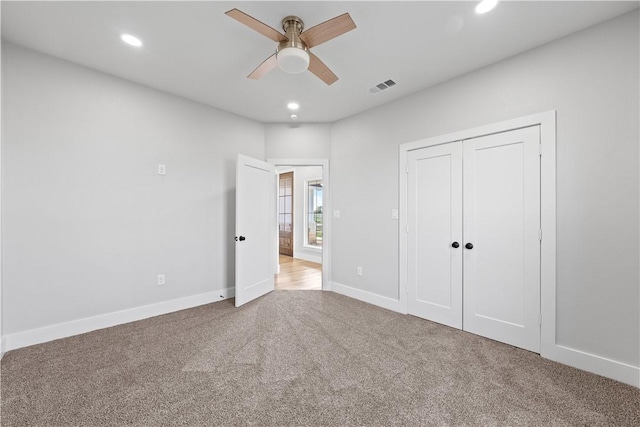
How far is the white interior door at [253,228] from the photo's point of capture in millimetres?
3459

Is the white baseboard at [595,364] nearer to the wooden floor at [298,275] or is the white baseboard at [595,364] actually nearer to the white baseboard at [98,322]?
the wooden floor at [298,275]

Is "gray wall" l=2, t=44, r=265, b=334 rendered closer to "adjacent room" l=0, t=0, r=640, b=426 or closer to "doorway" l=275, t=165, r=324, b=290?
"adjacent room" l=0, t=0, r=640, b=426

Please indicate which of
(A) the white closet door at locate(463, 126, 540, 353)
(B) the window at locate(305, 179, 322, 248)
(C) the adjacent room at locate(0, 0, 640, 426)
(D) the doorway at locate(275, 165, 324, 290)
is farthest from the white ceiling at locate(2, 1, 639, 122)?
(B) the window at locate(305, 179, 322, 248)

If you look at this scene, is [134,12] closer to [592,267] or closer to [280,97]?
[280,97]

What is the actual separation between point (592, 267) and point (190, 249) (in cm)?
404

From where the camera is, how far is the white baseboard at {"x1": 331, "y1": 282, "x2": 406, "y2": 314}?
337cm

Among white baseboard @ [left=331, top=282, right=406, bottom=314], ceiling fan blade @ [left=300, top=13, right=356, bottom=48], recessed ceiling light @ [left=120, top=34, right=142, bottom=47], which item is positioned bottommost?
white baseboard @ [left=331, top=282, right=406, bottom=314]

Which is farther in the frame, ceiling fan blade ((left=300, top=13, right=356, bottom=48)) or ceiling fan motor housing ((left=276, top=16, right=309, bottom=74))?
ceiling fan motor housing ((left=276, top=16, right=309, bottom=74))

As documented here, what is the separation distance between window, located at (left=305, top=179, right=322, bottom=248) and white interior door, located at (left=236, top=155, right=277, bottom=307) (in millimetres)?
2828

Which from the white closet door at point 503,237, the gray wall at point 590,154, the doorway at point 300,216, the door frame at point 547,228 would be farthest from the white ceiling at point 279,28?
the doorway at point 300,216

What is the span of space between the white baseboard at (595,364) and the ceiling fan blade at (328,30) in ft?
9.72

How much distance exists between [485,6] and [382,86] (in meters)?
1.27

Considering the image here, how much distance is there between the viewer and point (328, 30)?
1797 mm

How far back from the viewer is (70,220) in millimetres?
2600
